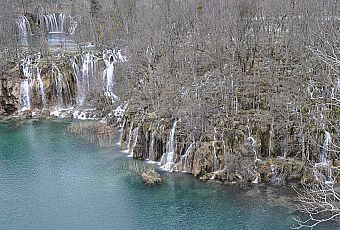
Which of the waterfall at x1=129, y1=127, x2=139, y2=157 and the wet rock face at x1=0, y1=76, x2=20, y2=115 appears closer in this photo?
the waterfall at x1=129, y1=127, x2=139, y2=157

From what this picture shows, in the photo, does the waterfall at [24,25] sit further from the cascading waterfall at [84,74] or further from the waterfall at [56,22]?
the cascading waterfall at [84,74]

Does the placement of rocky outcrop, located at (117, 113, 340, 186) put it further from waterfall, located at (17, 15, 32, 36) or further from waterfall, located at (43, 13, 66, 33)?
waterfall, located at (43, 13, 66, 33)

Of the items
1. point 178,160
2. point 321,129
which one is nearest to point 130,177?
point 178,160

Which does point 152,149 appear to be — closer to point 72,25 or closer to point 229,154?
point 229,154

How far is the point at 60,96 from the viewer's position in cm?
5816

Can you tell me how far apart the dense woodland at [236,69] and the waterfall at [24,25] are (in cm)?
979

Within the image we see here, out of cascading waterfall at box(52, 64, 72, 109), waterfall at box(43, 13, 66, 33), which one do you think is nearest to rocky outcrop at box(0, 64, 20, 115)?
cascading waterfall at box(52, 64, 72, 109)

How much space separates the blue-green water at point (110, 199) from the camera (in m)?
29.8

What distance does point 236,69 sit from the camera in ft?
153

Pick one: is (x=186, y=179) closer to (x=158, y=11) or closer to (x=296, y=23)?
(x=296, y=23)

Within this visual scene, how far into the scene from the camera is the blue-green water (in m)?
29.8

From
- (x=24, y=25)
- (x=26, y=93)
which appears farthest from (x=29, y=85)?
(x=24, y=25)

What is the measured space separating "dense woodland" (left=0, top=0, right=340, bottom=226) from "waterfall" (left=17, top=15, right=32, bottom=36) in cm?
979

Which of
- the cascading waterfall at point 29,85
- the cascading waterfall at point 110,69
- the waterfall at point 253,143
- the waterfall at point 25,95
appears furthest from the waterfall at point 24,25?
the waterfall at point 253,143
